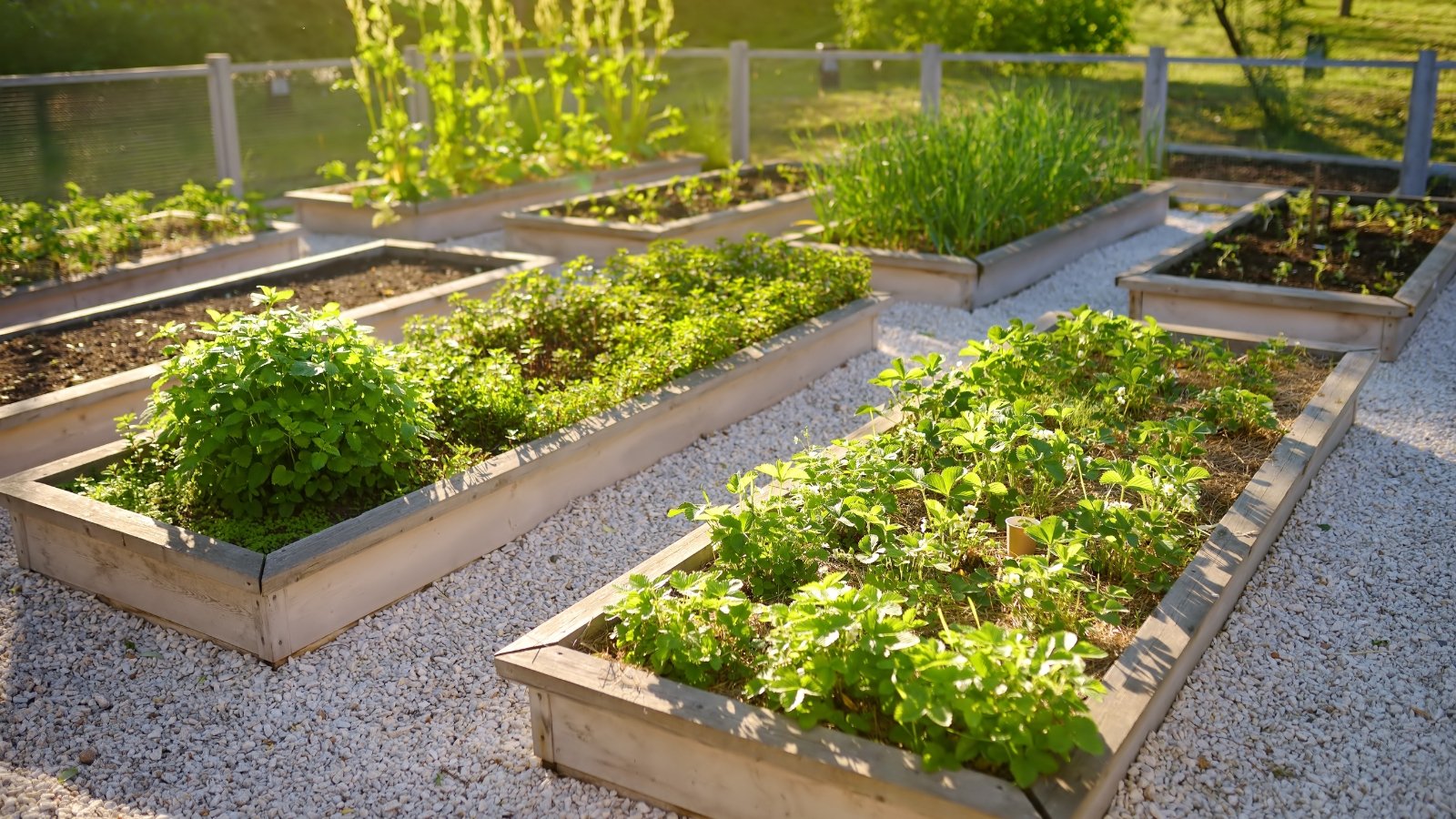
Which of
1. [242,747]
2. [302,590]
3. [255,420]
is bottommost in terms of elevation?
[242,747]

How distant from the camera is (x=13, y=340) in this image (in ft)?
17.8

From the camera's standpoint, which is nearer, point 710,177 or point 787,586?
point 787,586

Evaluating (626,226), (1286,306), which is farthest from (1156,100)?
(626,226)

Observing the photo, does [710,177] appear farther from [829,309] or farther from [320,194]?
[829,309]

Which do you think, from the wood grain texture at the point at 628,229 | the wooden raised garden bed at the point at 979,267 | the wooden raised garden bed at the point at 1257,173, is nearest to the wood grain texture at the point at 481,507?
the wooden raised garden bed at the point at 979,267

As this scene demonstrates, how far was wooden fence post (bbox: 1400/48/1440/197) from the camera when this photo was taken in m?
9.84

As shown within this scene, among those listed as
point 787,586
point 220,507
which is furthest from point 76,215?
point 787,586

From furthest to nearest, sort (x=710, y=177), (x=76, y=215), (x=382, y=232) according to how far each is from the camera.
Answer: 1. (x=710, y=177)
2. (x=382, y=232)
3. (x=76, y=215)

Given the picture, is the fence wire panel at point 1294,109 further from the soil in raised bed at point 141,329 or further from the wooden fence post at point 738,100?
the soil in raised bed at point 141,329

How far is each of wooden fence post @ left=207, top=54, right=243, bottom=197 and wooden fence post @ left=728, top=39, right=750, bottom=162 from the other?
4334 mm

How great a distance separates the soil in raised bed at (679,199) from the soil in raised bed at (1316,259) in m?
3.14

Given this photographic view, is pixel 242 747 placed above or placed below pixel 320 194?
below

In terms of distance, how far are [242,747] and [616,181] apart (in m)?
6.99

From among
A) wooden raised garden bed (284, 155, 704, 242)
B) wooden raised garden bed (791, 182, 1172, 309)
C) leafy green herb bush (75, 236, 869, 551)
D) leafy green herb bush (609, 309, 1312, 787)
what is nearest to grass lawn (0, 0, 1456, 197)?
wooden raised garden bed (284, 155, 704, 242)
